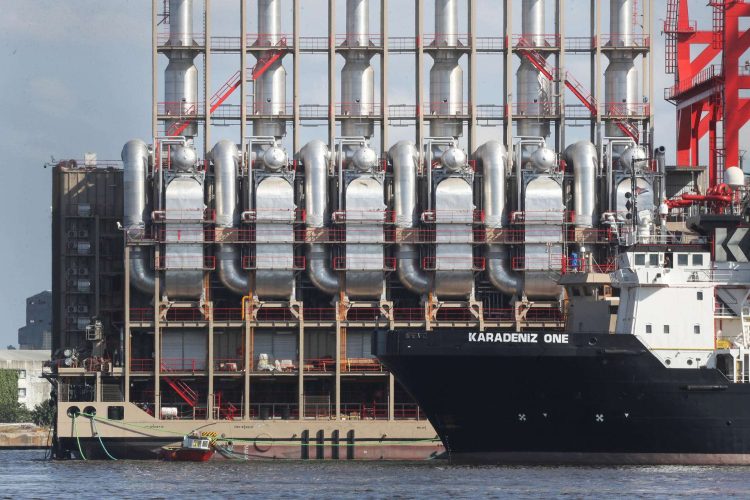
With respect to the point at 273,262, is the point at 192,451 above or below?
below

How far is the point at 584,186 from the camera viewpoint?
111875 mm

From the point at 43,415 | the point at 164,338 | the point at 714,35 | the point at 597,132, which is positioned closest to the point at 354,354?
the point at 164,338

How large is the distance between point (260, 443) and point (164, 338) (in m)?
8.14

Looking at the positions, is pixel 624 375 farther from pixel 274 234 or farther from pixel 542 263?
pixel 274 234

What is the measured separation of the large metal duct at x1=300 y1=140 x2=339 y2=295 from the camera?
11025 cm

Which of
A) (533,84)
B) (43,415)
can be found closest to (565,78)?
(533,84)

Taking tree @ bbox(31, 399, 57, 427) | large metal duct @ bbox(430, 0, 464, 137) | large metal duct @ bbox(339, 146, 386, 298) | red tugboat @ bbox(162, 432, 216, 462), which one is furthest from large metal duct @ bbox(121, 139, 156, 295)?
tree @ bbox(31, 399, 57, 427)

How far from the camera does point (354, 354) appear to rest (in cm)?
11044

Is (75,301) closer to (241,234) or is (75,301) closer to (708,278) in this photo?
(241,234)

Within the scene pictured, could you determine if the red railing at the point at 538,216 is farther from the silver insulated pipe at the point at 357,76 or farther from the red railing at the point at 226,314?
the red railing at the point at 226,314

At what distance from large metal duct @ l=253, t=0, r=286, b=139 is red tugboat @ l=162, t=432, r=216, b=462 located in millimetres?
18318

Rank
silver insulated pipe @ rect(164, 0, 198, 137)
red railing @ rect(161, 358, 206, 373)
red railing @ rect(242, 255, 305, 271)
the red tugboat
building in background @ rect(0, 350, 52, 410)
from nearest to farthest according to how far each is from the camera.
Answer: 1. the red tugboat
2. red railing @ rect(242, 255, 305, 271)
3. red railing @ rect(161, 358, 206, 373)
4. silver insulated pipe @ rect(164, 0, 198, 137)
5. building in background @ rect(0, 350, 52, 410)

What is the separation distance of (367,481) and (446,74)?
3409 cm

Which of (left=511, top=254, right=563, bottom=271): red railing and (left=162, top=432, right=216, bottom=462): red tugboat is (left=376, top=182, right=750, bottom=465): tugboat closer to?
(left=162, top=432, right=216, bottom=462): red tugboat
